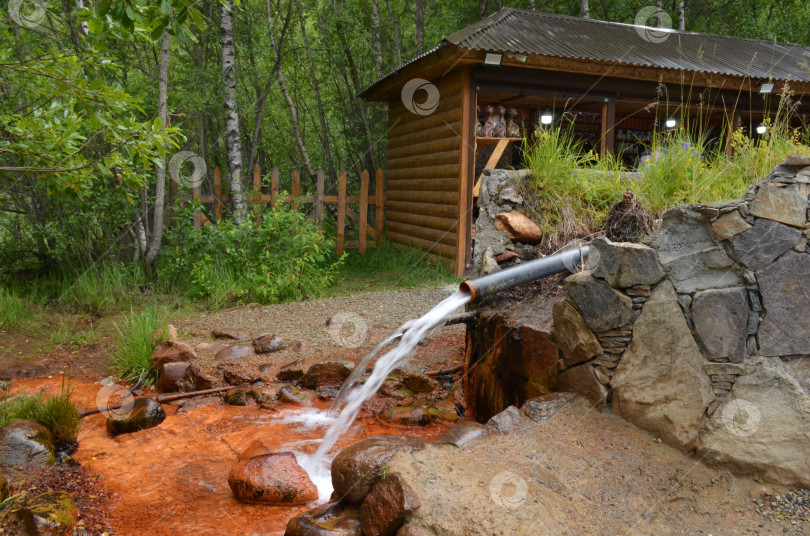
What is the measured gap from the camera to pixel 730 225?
3.09 meters

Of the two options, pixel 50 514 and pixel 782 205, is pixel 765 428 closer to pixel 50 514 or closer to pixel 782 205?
pixel 782 205

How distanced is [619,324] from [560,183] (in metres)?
2.58

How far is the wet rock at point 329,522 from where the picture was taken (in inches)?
108

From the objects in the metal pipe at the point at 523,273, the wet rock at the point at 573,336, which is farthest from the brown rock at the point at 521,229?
the wet rock at the point at 573,336

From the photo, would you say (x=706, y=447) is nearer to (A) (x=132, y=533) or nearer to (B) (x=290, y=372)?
(A) (x=132, y=533)

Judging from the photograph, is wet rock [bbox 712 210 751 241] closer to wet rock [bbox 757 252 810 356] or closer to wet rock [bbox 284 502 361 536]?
wet rock [bbox 757 252 810 356]

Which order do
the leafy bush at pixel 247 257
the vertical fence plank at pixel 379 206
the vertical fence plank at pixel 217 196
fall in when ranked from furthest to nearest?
1. the vertical fence plank at pixel 379 206
2. the vertical fence plank at pixel 217 196
3. the leafy bush at pixel 247 257

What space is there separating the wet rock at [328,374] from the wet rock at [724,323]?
319cm

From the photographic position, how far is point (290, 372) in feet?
18.0

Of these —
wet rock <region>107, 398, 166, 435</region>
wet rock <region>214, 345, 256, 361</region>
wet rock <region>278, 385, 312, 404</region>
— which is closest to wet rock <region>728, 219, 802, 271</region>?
wet rock <region>278, 385, 312, 404</region>

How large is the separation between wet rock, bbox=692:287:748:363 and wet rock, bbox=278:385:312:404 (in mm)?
3326

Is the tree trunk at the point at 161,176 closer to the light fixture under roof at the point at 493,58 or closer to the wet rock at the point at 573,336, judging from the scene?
the light fixture under roof at the point at 493,58

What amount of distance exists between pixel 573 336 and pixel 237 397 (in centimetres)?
307

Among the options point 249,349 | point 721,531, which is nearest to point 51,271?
point 249,349
